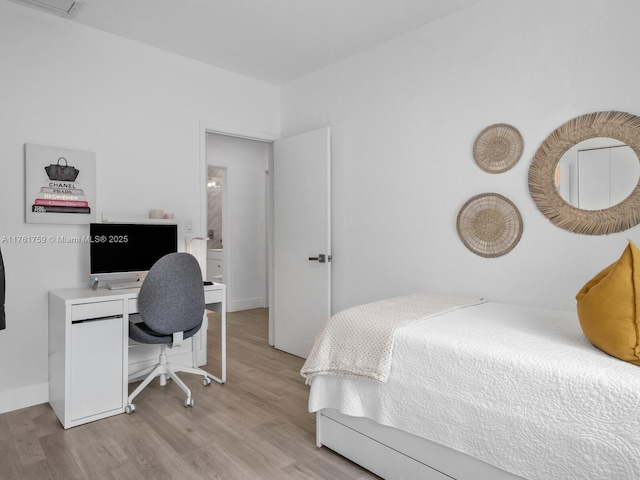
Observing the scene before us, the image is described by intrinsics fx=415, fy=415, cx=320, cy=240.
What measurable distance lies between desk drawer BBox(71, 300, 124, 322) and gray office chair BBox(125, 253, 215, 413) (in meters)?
0.13

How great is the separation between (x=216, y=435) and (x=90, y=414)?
2.72 ft

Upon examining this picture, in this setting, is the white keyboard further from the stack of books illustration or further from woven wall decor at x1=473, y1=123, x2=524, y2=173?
woven wall decor at x1=473, y1=123, x2=524, y2=173

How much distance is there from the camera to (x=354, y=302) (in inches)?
138

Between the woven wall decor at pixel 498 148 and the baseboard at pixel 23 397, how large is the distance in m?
3.30

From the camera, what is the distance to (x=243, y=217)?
590 centimetres

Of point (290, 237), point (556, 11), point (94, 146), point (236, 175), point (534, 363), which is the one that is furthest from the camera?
point (236, 175)

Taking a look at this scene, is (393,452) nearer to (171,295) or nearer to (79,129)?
(171,295)

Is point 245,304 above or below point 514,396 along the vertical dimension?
below

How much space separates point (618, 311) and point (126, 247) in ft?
9.75

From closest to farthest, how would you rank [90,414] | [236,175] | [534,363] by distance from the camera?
[534,363], [90,414], [236,175]

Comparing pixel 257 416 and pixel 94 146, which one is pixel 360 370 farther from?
pixel 94 146

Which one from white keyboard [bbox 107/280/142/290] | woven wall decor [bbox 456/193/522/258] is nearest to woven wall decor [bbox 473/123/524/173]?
woven wall decor [bbox 456/193/522/258]

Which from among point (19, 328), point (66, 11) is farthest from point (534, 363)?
point (66, 11)

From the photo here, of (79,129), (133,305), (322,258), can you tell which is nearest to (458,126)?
(322,258)
